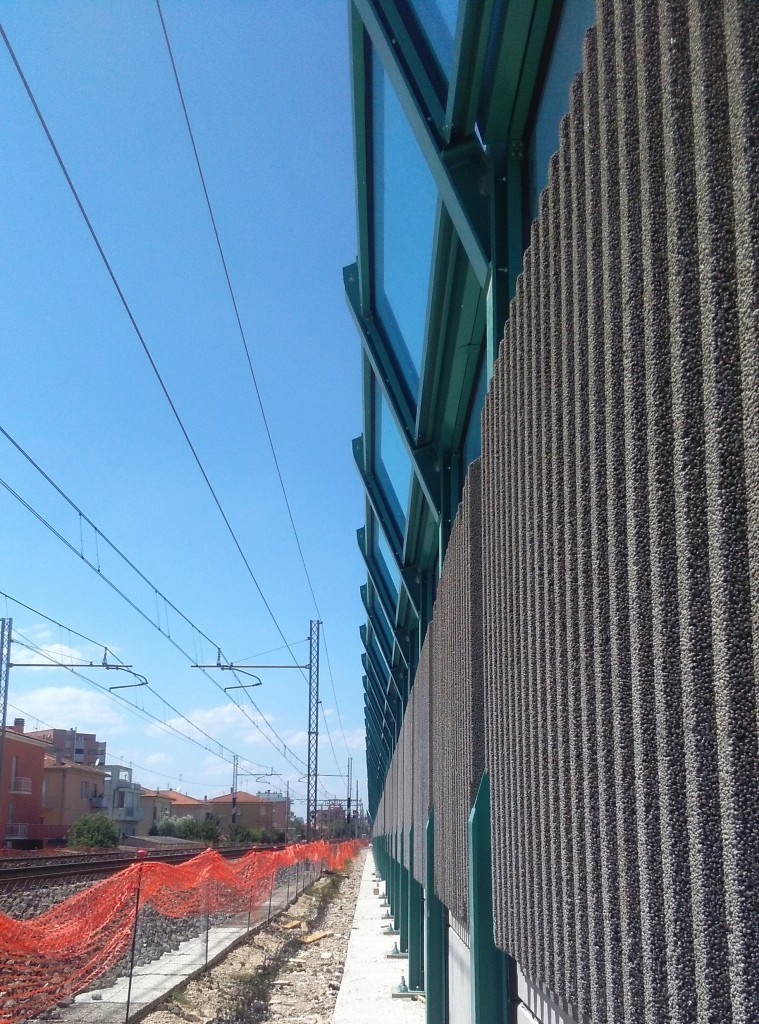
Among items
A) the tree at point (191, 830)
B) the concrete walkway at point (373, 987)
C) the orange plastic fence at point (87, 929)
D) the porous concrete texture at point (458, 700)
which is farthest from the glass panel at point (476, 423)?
the tree at point (191, 830)

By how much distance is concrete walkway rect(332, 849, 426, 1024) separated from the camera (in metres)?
10.1

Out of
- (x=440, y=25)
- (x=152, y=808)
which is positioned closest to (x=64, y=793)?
(x=152, y=808)

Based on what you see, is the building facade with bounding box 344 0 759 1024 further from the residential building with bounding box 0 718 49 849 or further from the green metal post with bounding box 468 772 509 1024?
the residential building with bounding box 0 718 49 849

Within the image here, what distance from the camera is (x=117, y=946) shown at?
33.6ft

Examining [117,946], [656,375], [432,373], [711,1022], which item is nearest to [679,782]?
[711,1022]

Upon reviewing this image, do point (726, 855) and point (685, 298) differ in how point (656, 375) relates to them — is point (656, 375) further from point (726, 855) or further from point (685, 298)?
point (726, 855)

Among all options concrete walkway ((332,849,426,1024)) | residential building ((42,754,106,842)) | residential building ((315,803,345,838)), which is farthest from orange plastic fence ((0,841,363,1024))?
residential building ((315,803,345,838))

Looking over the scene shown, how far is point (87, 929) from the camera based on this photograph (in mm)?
9250

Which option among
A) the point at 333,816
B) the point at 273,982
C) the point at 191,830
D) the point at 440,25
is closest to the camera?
the point at 440,25

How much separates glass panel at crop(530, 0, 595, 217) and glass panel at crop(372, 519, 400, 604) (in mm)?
9145

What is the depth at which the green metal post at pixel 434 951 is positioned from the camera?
6320 mm

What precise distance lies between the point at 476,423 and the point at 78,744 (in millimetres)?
116178

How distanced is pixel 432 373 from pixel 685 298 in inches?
186

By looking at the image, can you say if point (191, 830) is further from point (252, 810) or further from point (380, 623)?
point (380, 623)
